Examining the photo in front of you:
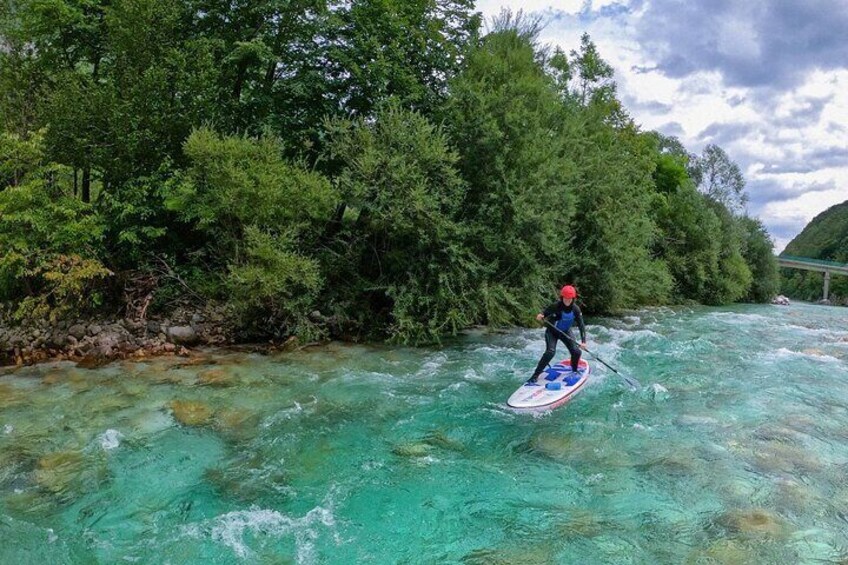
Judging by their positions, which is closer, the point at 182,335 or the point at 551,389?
the point at 551,389

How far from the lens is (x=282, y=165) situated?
49.6 ft

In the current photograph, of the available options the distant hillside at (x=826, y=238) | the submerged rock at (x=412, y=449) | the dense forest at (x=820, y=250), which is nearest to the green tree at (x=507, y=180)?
the submerged rock at (x=412, y=449)

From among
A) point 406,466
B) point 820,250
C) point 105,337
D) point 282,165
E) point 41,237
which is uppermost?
point 820,250

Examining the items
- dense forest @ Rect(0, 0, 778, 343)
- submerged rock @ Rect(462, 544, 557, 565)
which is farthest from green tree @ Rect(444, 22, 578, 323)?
submerged rock @ Rect(462, 544, 557, 565)

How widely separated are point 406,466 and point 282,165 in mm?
9991

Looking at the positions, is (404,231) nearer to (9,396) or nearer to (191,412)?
(191,412)

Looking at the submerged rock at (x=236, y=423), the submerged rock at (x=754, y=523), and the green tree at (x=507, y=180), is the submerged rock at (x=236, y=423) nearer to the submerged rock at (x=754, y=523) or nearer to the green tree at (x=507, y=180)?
the submerged rock at (x=754, y=523)

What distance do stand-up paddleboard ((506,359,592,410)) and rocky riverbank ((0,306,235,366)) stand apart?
8854 mm

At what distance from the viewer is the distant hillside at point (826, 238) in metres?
95.2

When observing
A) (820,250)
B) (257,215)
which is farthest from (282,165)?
(820,250)

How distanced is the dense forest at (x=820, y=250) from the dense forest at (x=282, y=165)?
8099cm

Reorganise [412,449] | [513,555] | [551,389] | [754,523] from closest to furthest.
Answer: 1. [513,555]
2. [754,523]
3. [412,449]
4. [551,389]

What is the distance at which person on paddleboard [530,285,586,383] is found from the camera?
38.1ft

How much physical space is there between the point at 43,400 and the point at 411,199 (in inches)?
387
